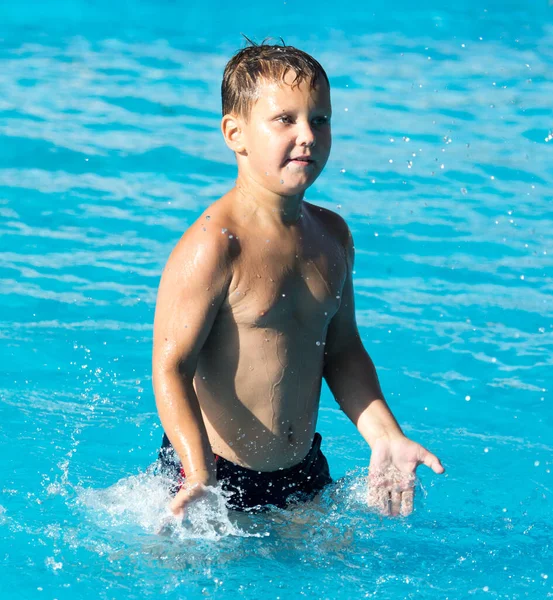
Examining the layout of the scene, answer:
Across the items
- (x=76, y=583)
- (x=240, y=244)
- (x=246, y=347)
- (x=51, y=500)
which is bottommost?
(x=76, y=583)

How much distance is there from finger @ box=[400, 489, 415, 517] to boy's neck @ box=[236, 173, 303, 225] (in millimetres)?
937

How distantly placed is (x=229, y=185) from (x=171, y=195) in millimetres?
435

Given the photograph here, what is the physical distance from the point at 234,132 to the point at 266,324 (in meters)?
0.60

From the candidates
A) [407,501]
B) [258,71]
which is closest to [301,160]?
[258,71]

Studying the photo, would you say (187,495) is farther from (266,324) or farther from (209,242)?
(209,242)

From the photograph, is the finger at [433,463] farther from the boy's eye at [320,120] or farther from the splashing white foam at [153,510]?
the boy's eye at [320,120]

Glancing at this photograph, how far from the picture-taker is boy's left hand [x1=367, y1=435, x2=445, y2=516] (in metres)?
3.40

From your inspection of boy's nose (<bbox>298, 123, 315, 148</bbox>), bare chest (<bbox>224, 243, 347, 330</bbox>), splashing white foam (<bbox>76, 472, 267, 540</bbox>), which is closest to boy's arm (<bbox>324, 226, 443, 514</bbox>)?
bare chest (<bbox>224, 243, 347, 330</bbox>)

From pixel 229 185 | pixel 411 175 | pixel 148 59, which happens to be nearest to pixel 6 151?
pixel 229 185

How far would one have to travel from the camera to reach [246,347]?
3.29 m

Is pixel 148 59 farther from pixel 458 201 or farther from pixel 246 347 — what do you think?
pixel 246 347

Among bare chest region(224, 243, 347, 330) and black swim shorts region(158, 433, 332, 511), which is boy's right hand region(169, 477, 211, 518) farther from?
bare chest region(224, 243, 347, 330)

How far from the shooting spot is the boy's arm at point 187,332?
313 centimetres

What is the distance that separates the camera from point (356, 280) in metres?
6.28
